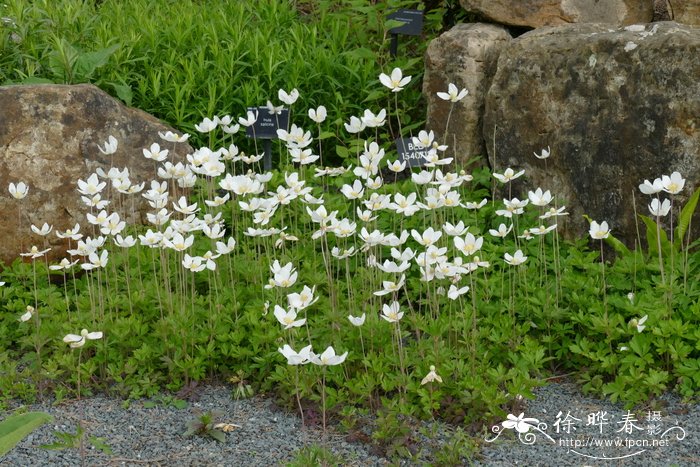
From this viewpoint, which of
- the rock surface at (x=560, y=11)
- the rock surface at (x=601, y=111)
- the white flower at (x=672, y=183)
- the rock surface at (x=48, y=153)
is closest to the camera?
the white flower at (x=672, y=183)

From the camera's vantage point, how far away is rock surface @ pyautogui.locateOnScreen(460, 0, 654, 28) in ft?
21.2

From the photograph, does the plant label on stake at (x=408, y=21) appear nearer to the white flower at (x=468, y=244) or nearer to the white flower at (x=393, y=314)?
the white flower at (x=468, y=244)

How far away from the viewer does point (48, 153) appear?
224 inches

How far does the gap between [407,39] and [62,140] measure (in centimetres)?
324

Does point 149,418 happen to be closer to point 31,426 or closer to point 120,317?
point 120,317

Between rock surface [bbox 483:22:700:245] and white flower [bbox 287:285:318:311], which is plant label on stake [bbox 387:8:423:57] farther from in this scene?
white flower [bbox 287:285:318:311]

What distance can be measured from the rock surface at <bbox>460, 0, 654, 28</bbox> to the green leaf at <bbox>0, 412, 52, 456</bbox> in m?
5.38

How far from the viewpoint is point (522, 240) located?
17.6 ft

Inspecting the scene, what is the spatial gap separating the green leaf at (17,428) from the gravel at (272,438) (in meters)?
1.70

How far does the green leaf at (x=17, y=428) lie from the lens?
177 centimetres

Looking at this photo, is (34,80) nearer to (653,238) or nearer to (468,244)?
(468,244)

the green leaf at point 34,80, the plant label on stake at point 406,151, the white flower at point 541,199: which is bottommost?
the white flower at point 541,199

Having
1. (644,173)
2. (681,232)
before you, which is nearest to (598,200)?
(644,173)

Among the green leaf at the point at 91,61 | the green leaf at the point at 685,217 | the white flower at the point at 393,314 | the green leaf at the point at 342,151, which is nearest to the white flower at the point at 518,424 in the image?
the white flower at the point at 393,314
